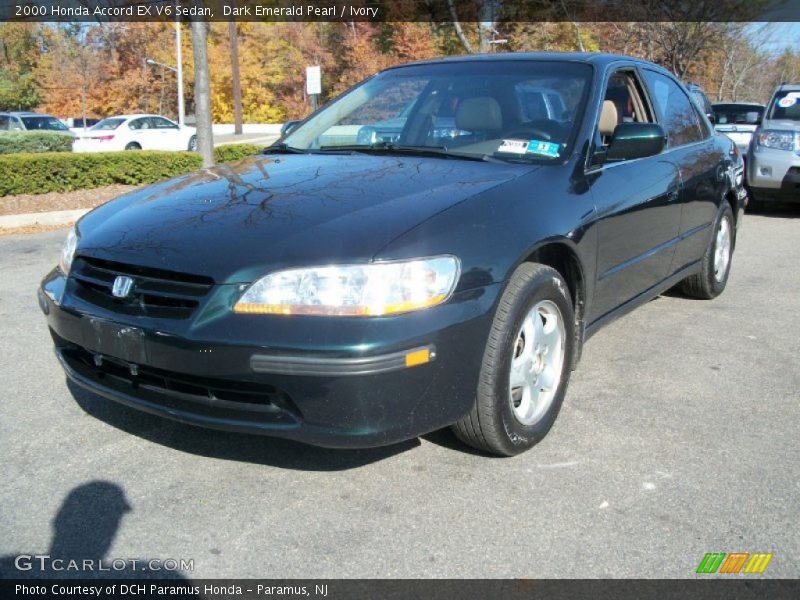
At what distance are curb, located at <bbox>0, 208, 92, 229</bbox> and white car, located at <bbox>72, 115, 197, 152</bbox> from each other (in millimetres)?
12530

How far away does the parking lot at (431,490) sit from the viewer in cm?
246

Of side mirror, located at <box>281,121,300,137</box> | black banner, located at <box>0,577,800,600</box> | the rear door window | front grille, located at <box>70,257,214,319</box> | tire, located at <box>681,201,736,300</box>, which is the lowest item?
black banner, located at <box>0,577,800,600</box>

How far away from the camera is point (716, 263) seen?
5590mm

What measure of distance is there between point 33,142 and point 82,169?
8.48 metres

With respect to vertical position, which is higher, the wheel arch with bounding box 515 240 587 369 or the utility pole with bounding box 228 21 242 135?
the utility pole with bounding box 228 21 242 135

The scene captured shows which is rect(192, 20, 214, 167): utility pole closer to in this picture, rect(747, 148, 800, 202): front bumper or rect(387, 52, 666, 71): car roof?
rect(747, 148, 800, 202): front bumper

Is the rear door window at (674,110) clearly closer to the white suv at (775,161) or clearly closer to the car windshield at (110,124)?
the white suv at (775,161)

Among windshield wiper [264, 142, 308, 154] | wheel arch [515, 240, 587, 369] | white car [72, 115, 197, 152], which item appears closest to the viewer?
wheel arch [515, 240, 587, 369]

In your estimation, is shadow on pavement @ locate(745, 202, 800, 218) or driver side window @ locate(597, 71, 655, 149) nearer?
driver side window @ locate(597, 71, 655, 149)

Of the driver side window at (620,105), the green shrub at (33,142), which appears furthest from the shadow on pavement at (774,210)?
the green shrub at (33,142)

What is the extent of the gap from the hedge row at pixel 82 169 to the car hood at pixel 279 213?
7.53 meters

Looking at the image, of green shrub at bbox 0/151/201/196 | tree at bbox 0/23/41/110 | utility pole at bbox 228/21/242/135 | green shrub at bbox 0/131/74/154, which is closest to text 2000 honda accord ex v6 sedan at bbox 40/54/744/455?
green shrub at bbox 0/151/201/196

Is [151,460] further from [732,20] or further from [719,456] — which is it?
[732,20]

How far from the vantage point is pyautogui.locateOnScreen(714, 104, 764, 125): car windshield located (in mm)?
14719
